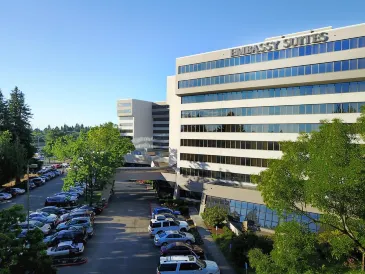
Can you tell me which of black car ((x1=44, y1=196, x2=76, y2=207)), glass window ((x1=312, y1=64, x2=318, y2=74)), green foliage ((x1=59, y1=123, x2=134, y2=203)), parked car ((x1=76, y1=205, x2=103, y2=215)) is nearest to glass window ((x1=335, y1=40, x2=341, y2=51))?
glass window ((x1=312, y1=64, x2=318, y2=74))

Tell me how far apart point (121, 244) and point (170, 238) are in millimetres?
4768

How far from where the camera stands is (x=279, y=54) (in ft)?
126

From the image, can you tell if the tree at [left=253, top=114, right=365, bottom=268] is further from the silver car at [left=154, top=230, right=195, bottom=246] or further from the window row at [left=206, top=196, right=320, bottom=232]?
the window row at [left=206, top=196, right=320, bottom=232]

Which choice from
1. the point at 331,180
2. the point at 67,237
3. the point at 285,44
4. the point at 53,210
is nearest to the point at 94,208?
the point at 53,210

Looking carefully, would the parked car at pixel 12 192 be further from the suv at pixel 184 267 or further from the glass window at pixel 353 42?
the glass window at pixel 353 42

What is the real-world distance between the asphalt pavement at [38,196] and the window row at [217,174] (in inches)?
889

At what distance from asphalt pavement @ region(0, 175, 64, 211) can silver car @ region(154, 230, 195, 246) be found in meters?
23.6

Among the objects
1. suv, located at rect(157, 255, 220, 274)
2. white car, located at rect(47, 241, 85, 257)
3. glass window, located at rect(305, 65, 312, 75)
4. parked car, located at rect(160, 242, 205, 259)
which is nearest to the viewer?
suv, located at rect(157, 255, 220, 274)

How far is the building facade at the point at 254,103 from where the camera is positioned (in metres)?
34.2

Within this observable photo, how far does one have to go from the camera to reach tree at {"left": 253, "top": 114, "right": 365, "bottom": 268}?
39.4 feet

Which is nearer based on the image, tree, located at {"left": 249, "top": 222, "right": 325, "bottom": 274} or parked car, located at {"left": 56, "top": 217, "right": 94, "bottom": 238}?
tree, located at {"left": 249, "top": 222, "right": 325, "bottom": 274}

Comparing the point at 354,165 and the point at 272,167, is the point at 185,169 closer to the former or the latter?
the point at 272,167

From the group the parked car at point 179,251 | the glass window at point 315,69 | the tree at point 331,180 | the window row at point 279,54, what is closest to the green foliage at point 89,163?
the window row at point 279,54

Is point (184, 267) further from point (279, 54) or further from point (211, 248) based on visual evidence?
point (279, 54)
